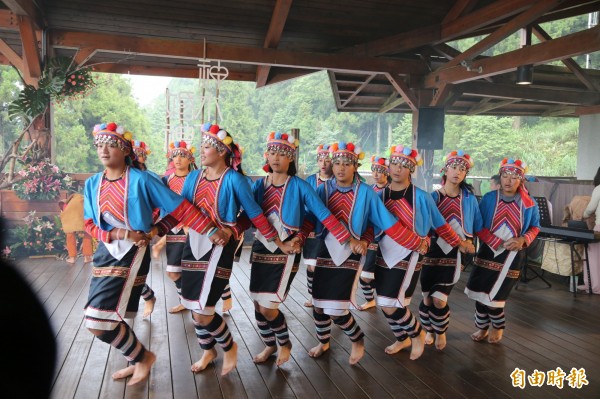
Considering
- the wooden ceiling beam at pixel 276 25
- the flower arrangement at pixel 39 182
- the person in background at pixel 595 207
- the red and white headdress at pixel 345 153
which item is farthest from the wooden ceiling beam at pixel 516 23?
the flower arrangement at pixel 39 182

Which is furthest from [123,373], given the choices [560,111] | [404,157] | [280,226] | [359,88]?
[560,111]

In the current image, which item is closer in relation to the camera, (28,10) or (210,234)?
(210,234)

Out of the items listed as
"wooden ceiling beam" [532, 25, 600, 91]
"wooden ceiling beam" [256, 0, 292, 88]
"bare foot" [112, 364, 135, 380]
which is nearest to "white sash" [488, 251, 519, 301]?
"bare foot" [112, 364, 135, 380]

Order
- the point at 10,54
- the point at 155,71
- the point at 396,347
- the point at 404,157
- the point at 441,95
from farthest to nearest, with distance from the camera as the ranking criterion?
the point at 155,71, the point at 441,95, the point at 10,54, the point at 396,347, the point at 404,157

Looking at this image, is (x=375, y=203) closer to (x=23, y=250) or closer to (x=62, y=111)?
(x=23, y=250)

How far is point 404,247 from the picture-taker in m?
3.41

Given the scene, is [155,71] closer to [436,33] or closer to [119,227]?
[436,33]

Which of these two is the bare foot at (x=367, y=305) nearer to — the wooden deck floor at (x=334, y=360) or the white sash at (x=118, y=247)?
the wooden deck floor at (x=334, y=360)

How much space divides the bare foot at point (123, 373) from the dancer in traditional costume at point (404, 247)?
1.67 meters

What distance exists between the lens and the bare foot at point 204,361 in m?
3.27

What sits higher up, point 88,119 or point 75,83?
point 88,119

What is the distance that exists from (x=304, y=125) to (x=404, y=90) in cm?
1781

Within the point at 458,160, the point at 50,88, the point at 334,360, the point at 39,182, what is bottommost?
the point at 334,360

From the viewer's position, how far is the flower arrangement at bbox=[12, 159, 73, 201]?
265 inches
